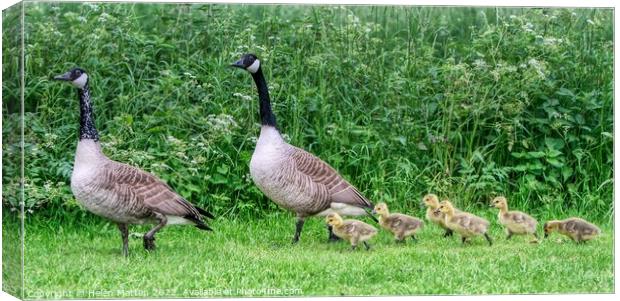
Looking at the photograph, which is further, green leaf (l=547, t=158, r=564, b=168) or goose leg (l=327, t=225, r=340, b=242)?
green leaf (l=547, t=158, r=564, b=168)

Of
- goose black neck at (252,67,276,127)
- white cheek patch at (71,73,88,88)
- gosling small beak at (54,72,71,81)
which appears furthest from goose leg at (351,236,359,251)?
gosling small beak at (54,72,71,81)

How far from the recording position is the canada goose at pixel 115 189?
10.6 metres

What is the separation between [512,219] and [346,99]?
160cm

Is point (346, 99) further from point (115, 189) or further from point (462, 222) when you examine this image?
point (115, 189)

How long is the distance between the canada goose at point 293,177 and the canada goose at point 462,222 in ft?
1.94

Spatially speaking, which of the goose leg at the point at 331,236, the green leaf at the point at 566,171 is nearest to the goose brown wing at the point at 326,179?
the goose leg at the point at 331,236

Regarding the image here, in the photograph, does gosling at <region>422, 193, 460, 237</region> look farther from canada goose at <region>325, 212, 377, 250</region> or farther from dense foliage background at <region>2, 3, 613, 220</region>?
canada goose at <region>325, 212, 377, 250</region>

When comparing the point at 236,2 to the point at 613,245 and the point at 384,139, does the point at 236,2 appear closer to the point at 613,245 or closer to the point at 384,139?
the point at 384,139

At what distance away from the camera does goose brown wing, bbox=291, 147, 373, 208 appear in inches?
442

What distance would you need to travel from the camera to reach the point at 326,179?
11.3 m

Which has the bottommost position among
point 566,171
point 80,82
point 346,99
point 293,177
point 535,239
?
point 535,239

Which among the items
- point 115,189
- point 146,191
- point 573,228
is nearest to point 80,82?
point 115,189

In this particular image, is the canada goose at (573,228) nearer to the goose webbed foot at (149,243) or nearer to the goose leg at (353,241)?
the goose leg at (353,241)

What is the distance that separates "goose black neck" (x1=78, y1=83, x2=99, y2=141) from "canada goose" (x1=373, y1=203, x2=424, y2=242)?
7.42ft
